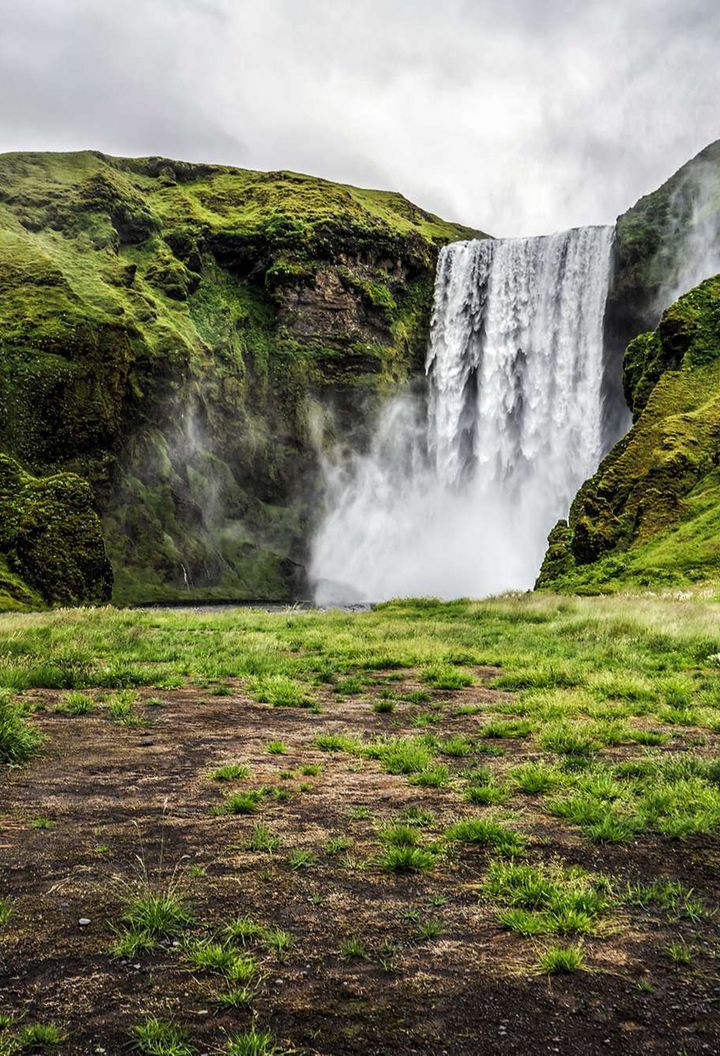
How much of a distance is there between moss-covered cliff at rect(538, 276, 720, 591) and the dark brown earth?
24.0 m

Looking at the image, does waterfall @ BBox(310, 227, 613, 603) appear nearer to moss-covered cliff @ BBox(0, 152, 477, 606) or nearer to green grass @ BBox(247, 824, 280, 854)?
moss-covered cliff @ BBox(0, 152, 477, 606)

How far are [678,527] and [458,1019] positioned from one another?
3152 cm

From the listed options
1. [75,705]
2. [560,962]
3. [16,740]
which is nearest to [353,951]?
[560,962]

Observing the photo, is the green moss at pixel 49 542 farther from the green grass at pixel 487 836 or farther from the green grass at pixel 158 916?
the green grass at pixel 158 916

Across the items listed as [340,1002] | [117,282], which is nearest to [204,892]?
[340,1002]

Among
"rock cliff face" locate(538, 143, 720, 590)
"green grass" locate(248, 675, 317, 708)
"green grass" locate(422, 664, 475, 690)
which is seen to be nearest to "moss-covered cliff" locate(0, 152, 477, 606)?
"rock cliff face" locate(538, 143, 720, 590)

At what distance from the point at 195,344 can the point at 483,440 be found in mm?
35893

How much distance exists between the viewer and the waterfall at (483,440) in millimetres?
71125

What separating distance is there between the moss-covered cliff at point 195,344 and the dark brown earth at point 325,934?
194 ft

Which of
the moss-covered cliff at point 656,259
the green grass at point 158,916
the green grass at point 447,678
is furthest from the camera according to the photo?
the moss-covered cliff at point 656,259

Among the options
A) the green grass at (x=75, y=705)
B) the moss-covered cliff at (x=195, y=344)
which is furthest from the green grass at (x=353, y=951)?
the moss-covered cliff at (x=195, y=344)

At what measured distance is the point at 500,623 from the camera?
76.9 ft

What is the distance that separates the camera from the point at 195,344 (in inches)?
3327

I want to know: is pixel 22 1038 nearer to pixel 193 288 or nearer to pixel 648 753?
pixel 648 753
